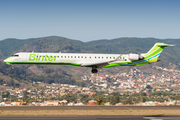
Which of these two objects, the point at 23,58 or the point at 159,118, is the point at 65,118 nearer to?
the point at 159,118

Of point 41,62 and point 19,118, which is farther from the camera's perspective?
point 41,62

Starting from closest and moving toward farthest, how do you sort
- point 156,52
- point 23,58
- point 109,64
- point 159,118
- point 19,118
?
1. point 19,118
2. point 159,118
3. point 23,58
4. point 109,64
5. point 156,52

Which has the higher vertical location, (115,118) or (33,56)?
(33,56)

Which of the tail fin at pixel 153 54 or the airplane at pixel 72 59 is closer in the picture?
the airplane at pixel 72 59

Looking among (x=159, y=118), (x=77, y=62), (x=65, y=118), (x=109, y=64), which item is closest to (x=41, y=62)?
(x=77, y=62)

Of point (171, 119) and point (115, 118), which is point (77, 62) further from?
point (171, 119)

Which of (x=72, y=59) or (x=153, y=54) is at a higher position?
(x=153, y=54)

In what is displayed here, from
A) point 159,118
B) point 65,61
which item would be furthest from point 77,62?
point 159,118

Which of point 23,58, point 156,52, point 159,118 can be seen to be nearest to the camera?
point 159,118

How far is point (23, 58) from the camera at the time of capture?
158 feet

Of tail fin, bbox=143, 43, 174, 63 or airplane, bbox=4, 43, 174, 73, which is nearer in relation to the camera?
airplane, bbox=4, 43, 174, 73

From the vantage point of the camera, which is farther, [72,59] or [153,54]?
[153,54]

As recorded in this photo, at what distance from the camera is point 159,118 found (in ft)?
116

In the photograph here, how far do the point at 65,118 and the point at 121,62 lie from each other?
72.9 ft
